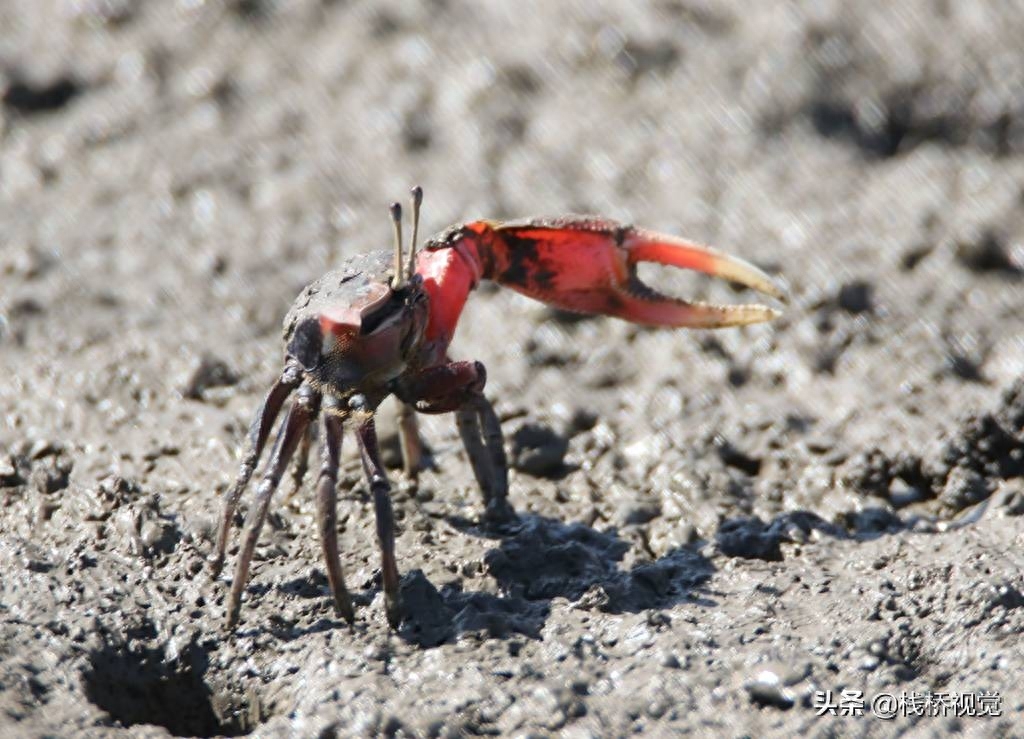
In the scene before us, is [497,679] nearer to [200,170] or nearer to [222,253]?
[222,253]

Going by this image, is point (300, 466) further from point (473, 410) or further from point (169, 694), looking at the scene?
point (169, 694)

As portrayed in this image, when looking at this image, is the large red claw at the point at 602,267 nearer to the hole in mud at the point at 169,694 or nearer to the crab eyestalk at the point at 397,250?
the crab eyestalk at the point at 397,250

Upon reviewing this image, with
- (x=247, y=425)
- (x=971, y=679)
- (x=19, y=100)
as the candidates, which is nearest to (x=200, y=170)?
(x=19, y=100)

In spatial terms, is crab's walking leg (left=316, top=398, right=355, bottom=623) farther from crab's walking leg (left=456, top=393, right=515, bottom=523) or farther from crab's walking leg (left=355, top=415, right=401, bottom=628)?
crab's walking leg (left=456, top=393, right=515, bottom=523)

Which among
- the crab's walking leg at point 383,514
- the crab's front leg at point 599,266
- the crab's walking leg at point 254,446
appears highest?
the crab's front leg at point 599,266

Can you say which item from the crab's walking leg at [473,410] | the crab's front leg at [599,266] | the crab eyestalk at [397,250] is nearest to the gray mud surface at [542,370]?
the crab's walking leg at [473,410]

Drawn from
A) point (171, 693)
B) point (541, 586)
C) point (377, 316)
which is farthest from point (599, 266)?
point (171, 693)
